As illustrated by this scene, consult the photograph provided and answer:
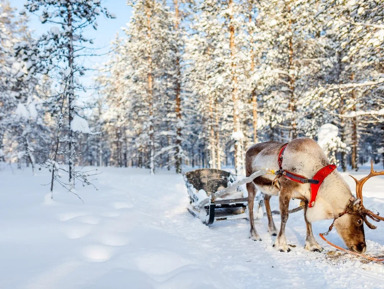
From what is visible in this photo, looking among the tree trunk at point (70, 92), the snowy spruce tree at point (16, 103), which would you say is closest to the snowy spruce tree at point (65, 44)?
the tree trunk at point (70, 92)

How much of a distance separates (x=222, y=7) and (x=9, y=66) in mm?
16900

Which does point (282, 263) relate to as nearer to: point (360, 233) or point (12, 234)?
point (360, 233)

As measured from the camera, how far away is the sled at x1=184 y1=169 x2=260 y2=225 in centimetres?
676

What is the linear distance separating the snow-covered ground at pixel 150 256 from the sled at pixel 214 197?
37 cm

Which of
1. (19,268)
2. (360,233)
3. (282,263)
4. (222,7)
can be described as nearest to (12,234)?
(19,268)

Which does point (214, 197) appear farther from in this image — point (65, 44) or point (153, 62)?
point (153, 62)

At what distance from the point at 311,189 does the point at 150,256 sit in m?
2.97

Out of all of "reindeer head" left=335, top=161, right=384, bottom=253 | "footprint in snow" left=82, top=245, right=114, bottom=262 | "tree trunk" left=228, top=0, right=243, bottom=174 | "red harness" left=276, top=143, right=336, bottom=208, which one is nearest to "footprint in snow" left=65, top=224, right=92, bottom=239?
"footprint in snow" left=82, top=245, right=114, bottom=262

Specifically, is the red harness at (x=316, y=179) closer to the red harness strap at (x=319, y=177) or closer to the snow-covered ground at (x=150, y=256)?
the red harness strap at (x=319, y=177)

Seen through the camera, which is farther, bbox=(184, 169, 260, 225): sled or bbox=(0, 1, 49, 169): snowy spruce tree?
bbox=(0, 1, 49, 169): snowy spruce tree

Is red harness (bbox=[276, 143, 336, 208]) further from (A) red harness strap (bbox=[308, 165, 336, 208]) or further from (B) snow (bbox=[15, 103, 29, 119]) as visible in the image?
(B) snow (bbox=[15, 103, 29, 119])

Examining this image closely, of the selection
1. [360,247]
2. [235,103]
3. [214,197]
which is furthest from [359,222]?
[235,103]

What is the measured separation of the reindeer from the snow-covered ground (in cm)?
45

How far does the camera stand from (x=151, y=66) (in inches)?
907
